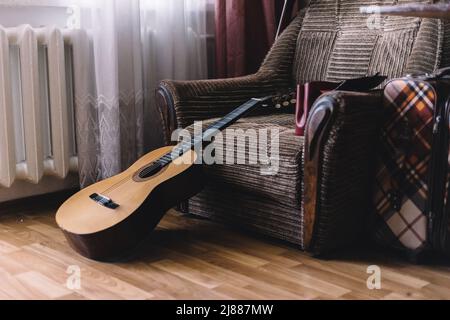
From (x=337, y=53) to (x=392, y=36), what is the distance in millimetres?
211

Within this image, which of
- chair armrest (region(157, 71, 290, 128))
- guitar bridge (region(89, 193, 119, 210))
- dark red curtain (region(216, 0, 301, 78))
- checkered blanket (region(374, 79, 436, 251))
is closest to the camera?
checkered blanket (region(374, 79, 436, 251))

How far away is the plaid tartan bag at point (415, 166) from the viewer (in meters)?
1.67

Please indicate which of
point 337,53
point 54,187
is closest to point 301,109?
point 337,53

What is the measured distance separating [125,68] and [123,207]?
78 centimetres

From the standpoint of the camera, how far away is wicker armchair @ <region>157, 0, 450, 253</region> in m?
1.74

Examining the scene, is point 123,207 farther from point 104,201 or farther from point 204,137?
point 204,137

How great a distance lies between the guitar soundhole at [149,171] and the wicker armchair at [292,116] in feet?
0.55

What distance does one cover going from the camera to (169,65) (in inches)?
100

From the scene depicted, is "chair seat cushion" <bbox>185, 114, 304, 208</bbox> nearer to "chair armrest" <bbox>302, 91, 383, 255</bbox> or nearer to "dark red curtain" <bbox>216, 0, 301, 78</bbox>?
"chair armrest" <bbox>302, 91, 383, 255</bbox>

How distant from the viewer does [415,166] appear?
1715 millimetres

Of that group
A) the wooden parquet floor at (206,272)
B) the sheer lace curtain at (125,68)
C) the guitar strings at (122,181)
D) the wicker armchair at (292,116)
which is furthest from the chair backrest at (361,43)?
the guitar strings at (122,181)

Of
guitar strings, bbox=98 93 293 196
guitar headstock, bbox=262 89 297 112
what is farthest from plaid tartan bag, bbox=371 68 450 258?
guitar strings, bbox=98 93 293 196

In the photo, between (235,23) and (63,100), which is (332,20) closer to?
(235,23)

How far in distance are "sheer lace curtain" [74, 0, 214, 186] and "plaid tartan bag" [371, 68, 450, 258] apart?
1024 mm
